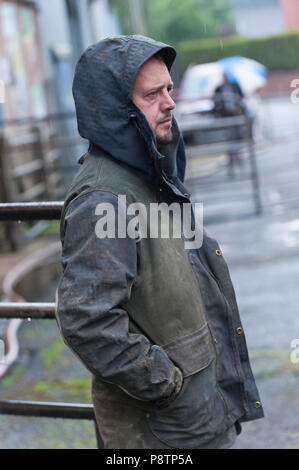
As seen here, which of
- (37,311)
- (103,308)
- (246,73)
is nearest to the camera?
(103,308)

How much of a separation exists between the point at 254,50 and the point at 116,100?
5136 centimetres

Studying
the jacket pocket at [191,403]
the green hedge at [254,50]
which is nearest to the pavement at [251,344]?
the jacket pocket at [191,403]

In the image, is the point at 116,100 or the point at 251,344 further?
the point at 251,344

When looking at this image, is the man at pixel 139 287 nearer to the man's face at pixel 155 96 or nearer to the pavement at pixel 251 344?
the man's face at pixel 155 96

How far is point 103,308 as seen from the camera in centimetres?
215

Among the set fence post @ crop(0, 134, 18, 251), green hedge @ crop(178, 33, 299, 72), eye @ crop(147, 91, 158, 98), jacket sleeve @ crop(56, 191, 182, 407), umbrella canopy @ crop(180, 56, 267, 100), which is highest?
eye @ crop(147, 91, 158, 98)

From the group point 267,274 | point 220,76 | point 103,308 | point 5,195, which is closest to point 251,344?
point 267,274

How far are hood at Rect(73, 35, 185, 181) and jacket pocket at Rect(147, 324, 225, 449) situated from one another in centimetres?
49

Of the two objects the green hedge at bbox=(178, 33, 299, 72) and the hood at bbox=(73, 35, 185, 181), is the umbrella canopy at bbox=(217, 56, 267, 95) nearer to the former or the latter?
the hood at bbox=(73, 35, 185, 181)

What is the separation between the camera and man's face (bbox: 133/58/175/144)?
2.27m

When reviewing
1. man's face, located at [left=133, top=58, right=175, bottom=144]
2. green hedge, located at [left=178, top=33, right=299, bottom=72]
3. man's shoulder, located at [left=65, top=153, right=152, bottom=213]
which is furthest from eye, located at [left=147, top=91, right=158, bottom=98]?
green hedge, located at [left=178, top=33, right=299, bottom=72]

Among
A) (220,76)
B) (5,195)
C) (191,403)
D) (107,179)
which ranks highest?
(107,179)

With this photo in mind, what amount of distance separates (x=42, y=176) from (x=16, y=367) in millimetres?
6380

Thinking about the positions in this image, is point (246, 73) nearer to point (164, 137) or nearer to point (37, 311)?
point (37, 311)
